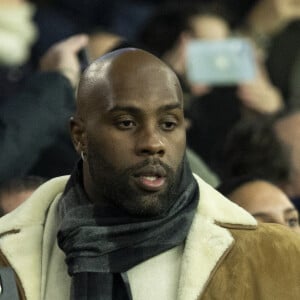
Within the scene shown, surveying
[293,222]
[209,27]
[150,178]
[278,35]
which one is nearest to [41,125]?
[293,222]

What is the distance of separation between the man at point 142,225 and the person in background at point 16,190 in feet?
3.55

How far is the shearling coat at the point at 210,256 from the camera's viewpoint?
3855 millimetres

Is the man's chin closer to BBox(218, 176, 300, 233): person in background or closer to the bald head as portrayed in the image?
the bald head

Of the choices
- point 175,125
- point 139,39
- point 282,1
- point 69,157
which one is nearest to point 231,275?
point 175,125

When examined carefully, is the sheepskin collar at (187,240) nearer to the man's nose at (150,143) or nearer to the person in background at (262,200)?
the man's nose at (150,143)

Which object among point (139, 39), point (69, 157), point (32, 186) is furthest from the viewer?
point (139, 39)

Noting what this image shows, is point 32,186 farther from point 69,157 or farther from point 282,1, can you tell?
point 282,1

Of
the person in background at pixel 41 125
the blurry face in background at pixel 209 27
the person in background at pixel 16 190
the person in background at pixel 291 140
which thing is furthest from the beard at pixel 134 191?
the blurry face in background at pixel 209 27

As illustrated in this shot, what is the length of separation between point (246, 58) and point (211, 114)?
0.41 meters

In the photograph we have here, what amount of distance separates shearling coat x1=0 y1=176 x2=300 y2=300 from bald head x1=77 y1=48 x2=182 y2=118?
0.38 m

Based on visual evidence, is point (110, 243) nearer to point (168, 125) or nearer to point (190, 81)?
point (168, 125)

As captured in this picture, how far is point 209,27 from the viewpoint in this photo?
748 cm

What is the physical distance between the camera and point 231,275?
12.8ft

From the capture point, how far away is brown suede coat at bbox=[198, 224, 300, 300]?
3.84m
